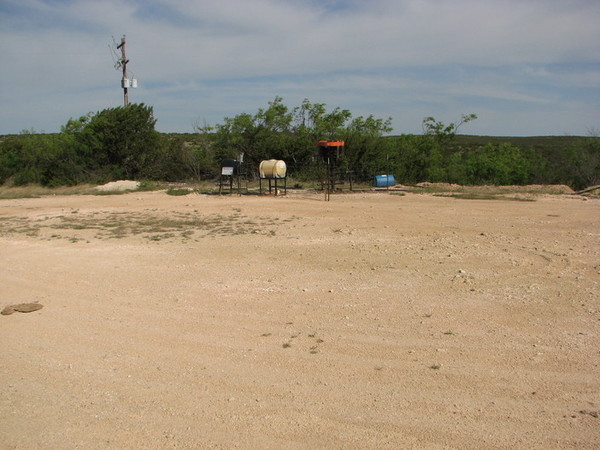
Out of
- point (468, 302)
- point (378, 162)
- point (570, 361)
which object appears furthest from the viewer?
point (378, 162)

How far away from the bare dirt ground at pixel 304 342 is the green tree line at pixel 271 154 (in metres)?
17.7

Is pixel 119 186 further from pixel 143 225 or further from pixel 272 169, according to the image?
pixel 143 225

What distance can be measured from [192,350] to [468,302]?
3283 mm

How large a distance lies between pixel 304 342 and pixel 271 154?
85.0 feet

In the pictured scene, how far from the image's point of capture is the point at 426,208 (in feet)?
56.6

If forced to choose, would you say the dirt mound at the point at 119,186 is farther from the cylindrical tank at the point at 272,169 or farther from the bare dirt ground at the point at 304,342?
the bare dirt ground at the point at 304,342

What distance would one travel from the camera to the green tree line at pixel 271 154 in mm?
28625

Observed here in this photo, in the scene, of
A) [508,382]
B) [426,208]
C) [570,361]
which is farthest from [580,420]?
[426,208]

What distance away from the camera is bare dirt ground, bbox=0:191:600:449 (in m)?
4.07

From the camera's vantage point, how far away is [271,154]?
31000 millimetres

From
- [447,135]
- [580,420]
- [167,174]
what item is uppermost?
[447,135]

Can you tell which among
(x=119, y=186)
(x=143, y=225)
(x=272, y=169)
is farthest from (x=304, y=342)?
(x=119, y=186)

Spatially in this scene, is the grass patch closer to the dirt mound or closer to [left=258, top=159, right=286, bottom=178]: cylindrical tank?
[left=258, top=159, right=286, bottom=178]: cylindrical tank

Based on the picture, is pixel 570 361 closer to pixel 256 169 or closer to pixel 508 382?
pixel 508 382
